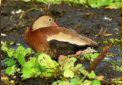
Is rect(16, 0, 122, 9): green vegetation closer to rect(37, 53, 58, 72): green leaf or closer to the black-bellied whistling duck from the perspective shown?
the black-bellied whistling duck

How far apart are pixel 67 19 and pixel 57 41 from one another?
2876mm

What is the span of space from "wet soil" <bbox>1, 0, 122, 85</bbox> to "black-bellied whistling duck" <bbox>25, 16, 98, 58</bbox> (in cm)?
94

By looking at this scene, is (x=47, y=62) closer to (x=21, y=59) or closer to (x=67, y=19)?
(x=21, y=59)

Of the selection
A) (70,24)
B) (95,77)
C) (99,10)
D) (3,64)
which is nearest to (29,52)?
(3,64)

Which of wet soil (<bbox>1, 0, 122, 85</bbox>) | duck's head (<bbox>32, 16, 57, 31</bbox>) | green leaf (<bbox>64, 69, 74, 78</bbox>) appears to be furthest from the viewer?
wet soil (<bbox>1, 0, 122, 85</bbox>)

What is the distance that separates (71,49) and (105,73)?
0.55 meters

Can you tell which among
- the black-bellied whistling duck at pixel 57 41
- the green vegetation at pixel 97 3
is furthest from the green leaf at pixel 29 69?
the green vegetation at pixel 97 3

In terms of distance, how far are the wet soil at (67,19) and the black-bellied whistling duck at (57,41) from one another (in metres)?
0.94

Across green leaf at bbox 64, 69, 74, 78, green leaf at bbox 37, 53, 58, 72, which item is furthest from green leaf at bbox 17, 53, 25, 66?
green leaf at bbox 64, 69, 74, 78

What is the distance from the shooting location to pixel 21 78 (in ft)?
12.9

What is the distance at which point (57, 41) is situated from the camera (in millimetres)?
4375

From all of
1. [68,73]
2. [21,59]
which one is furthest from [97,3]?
[68,73]

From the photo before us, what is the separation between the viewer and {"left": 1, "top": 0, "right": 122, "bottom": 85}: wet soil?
609 centimetres

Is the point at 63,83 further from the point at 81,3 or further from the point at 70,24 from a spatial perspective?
the point at 81,3
